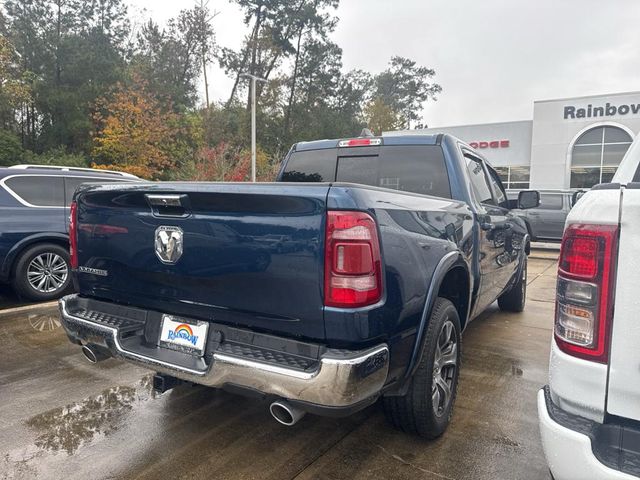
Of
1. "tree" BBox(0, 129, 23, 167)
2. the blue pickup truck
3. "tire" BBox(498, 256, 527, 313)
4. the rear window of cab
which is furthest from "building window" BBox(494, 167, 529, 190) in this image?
"tree" BBox(0, 129, 23, 167)

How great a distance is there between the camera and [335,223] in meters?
1.97

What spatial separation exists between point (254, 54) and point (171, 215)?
113 ft

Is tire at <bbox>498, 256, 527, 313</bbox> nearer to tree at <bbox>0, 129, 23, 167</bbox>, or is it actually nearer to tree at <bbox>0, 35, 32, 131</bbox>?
tree at <bbox>0, 35, 32, 131</bbox>

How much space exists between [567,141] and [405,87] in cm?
3354

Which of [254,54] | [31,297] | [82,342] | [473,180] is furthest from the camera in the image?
[254,54]

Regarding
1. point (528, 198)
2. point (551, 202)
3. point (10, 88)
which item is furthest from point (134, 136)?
point (528, 198)

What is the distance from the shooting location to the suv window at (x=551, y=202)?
1358cm

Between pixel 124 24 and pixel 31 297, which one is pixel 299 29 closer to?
pixel 124 24

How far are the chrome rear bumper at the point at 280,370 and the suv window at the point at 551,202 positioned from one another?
13.4 meters

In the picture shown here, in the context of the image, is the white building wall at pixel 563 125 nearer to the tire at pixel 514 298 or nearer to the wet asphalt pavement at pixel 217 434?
the tire at pixel 514 298

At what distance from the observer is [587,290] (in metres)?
1.56

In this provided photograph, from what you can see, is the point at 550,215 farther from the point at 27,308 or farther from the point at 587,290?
the point at 587,290

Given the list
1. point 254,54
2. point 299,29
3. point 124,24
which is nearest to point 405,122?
point 299,29

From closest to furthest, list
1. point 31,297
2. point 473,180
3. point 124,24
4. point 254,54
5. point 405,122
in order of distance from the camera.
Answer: point 473,180
point 31,297
point 124,24
point 254,54
point 405,122
